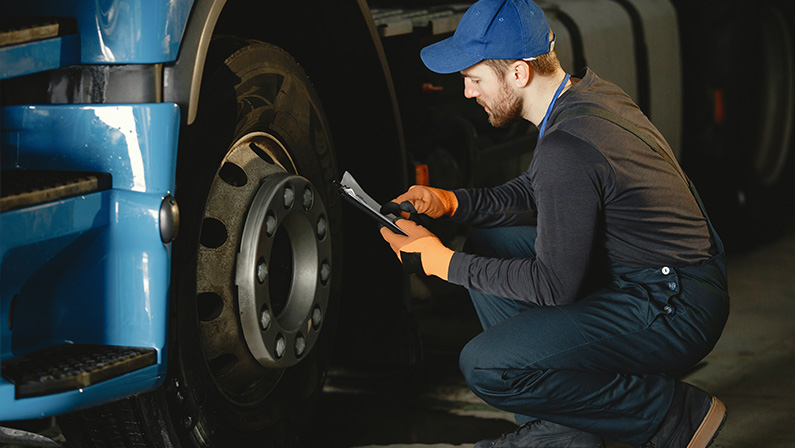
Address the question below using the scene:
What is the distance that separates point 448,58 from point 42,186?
107cm

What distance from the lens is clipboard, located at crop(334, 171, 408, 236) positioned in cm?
259

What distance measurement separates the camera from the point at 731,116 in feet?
17.4

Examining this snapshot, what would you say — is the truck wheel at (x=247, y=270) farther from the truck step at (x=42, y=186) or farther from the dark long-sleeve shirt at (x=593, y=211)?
the dark long-sleeve shirt at (x=593, y=211)

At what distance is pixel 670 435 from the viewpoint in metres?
2.46

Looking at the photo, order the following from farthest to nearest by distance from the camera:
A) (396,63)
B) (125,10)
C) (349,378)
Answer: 1. (349,378)
2. (396,63)
3. (125,10)

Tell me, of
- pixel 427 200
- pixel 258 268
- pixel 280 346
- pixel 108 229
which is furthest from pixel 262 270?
pixel 427 200

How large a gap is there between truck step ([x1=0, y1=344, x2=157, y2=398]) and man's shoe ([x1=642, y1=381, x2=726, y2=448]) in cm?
127

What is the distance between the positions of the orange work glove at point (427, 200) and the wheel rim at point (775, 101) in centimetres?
347

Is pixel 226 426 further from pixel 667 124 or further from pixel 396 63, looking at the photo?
pixel 667 124

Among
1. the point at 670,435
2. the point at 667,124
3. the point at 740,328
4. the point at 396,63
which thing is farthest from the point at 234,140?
the point at 667,124

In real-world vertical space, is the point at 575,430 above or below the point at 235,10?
below

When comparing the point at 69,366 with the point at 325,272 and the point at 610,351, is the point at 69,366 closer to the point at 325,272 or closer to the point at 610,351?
the point at 325,272

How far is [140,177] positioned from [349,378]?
1.74 meters

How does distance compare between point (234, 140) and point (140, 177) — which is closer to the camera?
point (140, 177)
